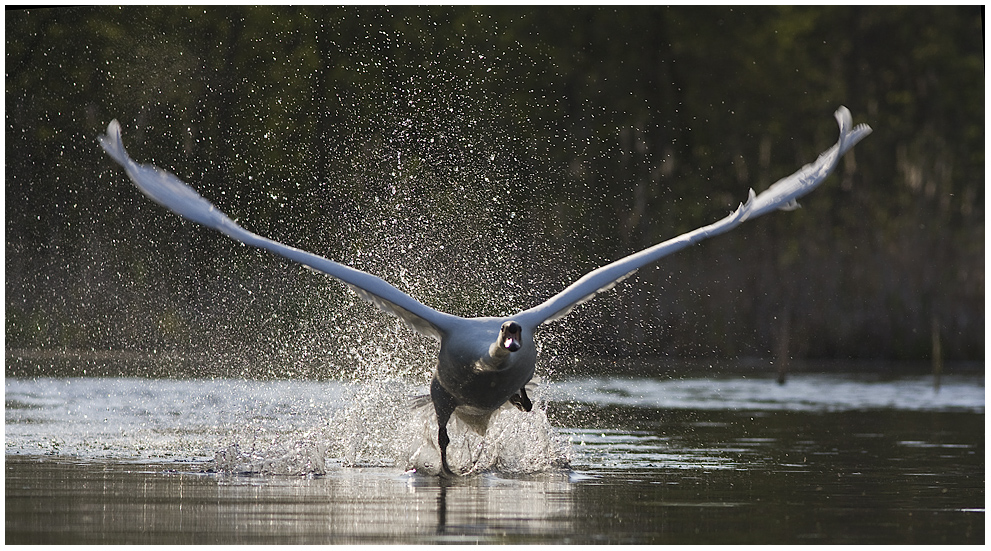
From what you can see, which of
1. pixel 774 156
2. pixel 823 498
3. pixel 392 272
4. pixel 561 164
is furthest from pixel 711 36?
pixel 823 498

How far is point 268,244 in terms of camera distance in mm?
11664

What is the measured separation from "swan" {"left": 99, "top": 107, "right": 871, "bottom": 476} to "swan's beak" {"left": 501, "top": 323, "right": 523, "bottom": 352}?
0.12m

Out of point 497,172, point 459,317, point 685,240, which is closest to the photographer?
point 459,317

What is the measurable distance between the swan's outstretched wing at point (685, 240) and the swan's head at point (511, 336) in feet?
3.26

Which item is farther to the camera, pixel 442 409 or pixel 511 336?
pixel 442 409

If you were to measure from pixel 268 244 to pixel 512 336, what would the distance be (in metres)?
1.93

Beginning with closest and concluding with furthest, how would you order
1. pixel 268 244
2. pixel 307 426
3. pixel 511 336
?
pixel 511 336 < pixel 268 244 < pixel 307 426

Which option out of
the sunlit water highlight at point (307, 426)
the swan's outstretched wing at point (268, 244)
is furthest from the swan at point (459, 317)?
the sunlit water highlight at point (307, 426)

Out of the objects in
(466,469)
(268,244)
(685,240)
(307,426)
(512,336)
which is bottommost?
(466,469)

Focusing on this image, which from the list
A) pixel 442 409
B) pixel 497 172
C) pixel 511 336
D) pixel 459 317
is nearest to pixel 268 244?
pixel 459 317

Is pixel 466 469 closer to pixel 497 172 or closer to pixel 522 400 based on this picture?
pixel 522 400

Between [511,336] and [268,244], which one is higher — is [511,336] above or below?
below

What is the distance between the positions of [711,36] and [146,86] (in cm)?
1665

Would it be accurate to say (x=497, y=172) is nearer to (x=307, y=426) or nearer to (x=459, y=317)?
(x=307, y=426)
